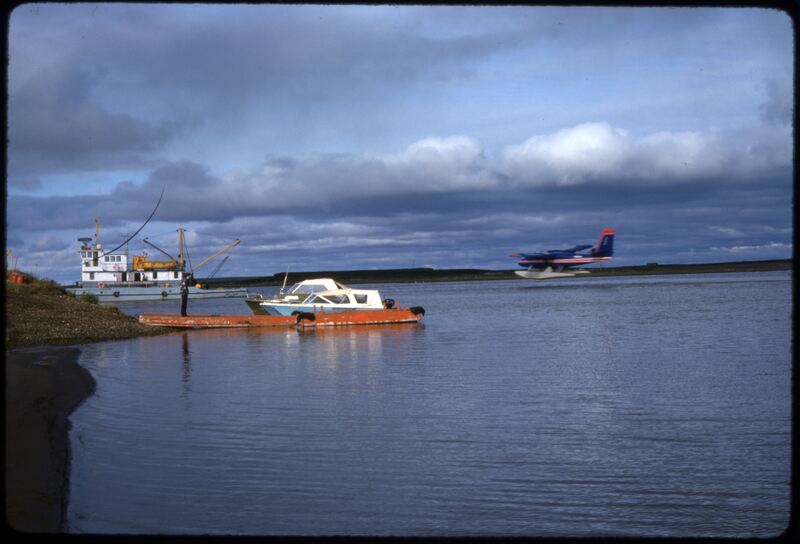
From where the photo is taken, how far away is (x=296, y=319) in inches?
1620

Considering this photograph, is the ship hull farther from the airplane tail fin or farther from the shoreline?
the airplane tail fin

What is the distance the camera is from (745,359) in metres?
23.7

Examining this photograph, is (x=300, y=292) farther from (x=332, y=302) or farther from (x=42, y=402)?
(x=42, y=402)

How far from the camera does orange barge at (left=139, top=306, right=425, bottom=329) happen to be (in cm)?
3972

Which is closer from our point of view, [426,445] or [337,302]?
[426,445]

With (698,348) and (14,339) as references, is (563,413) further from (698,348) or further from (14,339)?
(14,339)

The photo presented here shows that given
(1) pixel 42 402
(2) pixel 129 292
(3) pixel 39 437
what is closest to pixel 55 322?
(1) pixel 42 402

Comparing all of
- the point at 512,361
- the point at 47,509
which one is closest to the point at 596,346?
the point at 512,361

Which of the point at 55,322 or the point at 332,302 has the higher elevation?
the point at 332,302

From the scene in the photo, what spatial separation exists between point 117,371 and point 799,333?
818 inches

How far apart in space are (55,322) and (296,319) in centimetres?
1296

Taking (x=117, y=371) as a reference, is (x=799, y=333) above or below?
above

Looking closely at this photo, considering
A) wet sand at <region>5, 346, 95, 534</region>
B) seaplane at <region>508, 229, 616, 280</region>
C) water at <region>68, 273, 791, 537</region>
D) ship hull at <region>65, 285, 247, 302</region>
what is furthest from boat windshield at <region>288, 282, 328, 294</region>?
seaplane at <region>508, 229, 616, 280</region>

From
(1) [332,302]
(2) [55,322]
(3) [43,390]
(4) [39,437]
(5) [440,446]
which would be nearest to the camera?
(4) [39,437]
